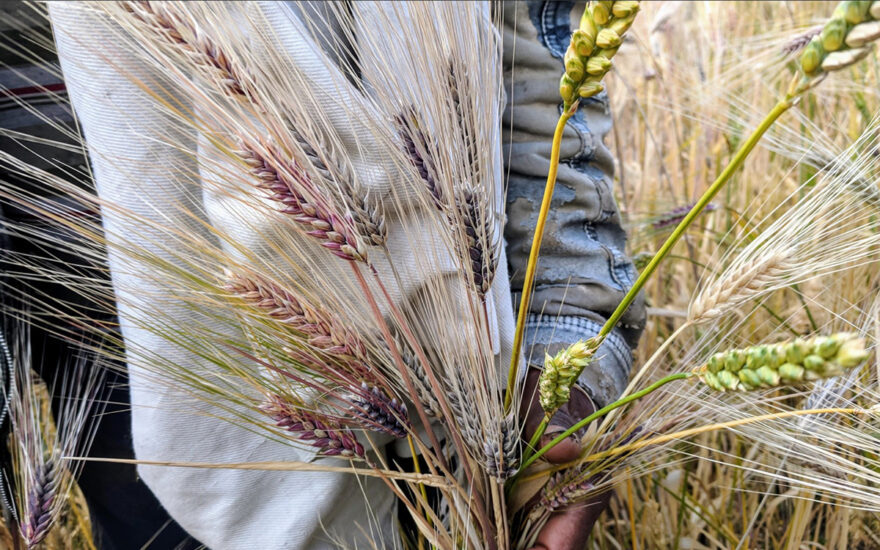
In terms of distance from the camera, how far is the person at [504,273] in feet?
1.61

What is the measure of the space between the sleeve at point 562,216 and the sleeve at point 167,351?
0.82ft

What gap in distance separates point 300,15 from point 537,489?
418 millimetres

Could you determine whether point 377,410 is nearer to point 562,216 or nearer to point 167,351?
point 167,351

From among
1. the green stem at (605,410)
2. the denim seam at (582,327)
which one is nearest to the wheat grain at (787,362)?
the green stem at (605,410)

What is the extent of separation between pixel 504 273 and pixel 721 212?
3.05ft

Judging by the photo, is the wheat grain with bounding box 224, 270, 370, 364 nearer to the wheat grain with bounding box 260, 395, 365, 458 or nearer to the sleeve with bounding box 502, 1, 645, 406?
the wheat grain with bounding box 260, 395, 365, 458

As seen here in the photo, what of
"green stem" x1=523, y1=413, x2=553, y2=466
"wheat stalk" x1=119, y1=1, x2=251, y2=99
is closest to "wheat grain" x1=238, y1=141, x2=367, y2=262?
"wheat stalk" x1=119, y1=1, x2=251, y2=99

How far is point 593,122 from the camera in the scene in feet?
2.59

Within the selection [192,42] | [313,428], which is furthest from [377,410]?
[192,42]

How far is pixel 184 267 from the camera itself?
0.52m

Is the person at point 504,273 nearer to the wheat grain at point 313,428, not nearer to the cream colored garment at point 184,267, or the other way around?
the cream colored garment at point 184,267

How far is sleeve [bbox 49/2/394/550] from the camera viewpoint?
18.3 inches

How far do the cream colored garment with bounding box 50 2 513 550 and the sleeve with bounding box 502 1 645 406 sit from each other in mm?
Result: 123

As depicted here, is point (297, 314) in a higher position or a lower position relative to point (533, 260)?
lower
